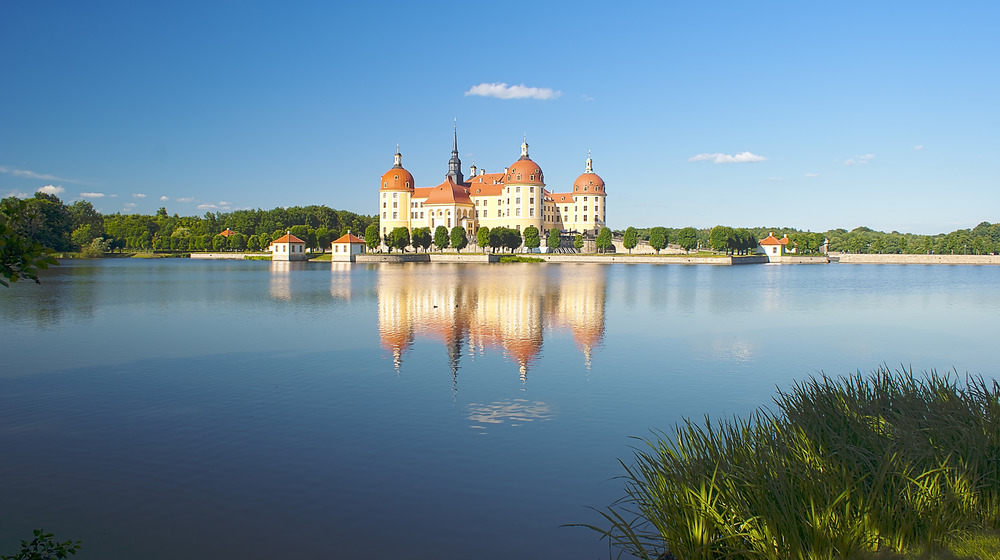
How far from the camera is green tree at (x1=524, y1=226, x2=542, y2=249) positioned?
3664 inches

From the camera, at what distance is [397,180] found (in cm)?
10606

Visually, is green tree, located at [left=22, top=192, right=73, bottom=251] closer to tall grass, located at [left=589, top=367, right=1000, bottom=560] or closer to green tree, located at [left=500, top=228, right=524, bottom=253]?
green tree, located at [left=500, top=228, right=524, bottom=253]

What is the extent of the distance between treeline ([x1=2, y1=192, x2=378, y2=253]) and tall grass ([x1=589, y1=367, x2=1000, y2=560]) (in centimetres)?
9541

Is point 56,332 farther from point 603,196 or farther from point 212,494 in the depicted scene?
point 603,196

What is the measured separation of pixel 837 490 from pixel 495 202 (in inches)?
3987

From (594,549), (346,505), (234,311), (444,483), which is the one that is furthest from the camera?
(234,311)

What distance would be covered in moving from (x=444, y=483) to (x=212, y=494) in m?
2.21

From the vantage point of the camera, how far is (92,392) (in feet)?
35.3

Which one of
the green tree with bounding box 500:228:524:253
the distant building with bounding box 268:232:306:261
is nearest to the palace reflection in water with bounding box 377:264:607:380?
the distant building with bounding box 268:232:306:261

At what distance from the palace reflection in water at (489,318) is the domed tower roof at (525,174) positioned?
66.9m

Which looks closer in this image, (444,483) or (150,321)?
(444,483)

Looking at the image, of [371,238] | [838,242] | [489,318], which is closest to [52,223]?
[371,238]

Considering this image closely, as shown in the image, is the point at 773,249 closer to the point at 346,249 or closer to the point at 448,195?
the point at 448,195

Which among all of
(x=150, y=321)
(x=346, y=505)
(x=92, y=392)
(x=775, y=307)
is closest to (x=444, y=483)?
(x=346, y=505)
